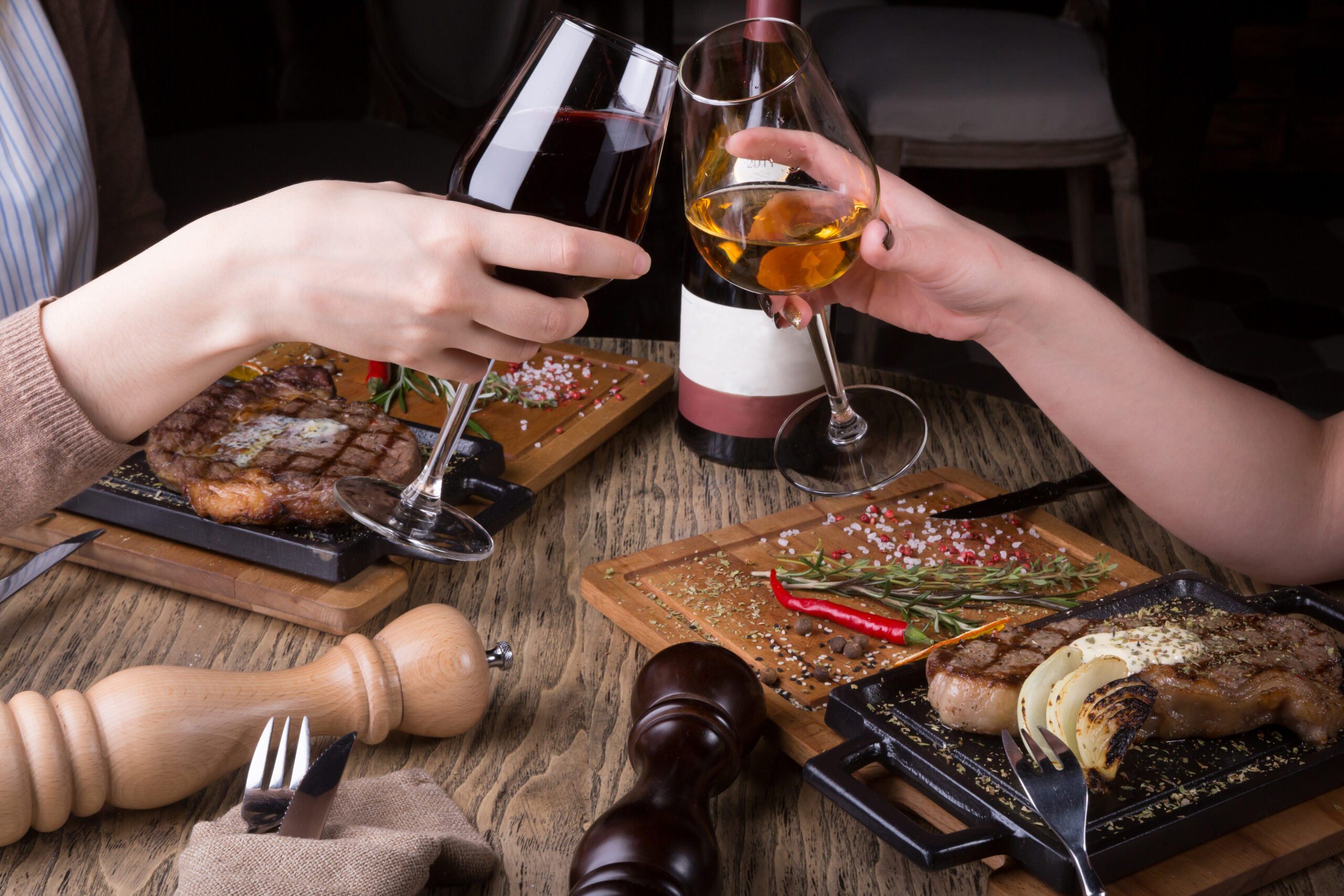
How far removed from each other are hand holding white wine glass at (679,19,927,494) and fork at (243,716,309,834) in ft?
1.68

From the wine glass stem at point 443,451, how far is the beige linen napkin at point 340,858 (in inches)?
14.7

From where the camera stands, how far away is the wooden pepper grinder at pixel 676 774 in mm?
638

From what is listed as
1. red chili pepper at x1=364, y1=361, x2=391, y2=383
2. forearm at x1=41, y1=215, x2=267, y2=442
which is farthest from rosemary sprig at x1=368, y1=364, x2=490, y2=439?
forearm at x1=41, y1=215, x2=267, y2=442

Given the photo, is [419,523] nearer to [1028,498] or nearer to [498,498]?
[498,498]

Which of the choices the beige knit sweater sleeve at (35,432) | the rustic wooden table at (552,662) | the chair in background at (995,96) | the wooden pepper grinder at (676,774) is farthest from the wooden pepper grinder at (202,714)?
the chair in background at (995,96)

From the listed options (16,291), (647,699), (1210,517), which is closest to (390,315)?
(647,699)

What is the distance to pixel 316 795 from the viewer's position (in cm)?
70

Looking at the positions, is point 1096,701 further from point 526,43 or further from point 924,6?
point 526,43

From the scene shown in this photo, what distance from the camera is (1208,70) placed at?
1.81 meters

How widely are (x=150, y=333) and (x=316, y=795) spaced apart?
474 mm

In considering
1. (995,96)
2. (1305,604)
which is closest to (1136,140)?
(995,96)

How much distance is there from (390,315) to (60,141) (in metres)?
1.08

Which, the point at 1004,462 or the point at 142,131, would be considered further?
the point at 142,131

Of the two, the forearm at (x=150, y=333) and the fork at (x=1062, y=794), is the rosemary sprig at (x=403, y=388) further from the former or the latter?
the fork at (x=1062, y=794)
